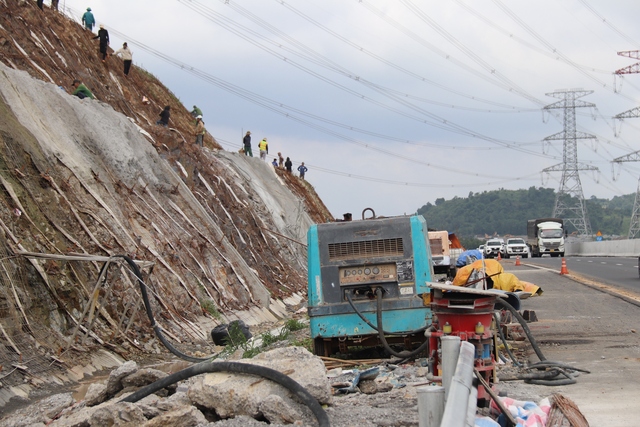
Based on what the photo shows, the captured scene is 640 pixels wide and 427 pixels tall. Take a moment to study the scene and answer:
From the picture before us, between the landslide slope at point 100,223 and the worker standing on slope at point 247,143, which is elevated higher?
the worker standing on slope at point 247,143

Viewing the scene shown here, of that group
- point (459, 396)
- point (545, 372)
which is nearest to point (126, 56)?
point (545, 372)

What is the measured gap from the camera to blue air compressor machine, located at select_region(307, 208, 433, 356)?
13422mm

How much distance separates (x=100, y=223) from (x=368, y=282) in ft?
23.3

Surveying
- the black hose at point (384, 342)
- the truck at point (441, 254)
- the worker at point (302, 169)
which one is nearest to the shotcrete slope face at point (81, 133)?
the black hose at point (384, 342)

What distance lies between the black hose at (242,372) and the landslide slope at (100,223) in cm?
434

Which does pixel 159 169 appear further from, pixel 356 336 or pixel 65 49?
pixel 356 336

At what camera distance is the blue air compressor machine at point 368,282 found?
13422mm

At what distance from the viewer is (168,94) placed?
4484cm

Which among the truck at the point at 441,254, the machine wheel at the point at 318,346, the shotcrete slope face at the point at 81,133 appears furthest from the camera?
the truck at the point at 441,254

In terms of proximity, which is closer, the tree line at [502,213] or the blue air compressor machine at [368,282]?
the blue air compressor machine at [368,282]

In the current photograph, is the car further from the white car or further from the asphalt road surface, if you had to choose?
the asphalt road surface

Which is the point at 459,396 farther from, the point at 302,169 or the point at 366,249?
the point at 302,169

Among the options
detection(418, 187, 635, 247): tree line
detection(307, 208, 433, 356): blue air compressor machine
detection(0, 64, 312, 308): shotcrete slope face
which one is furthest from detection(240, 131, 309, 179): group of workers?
detection(418, 187, 635, 247): tree line

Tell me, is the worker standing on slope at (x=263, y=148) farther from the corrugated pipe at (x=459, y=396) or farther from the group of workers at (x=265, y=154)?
the corrugated pipe at (x=459, y=396)
